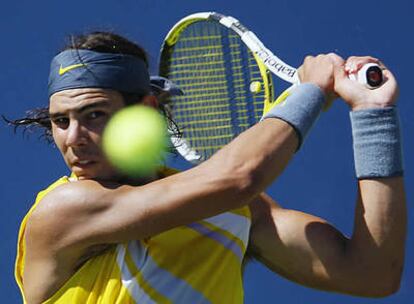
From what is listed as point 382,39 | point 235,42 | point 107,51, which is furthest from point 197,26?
point 107,51

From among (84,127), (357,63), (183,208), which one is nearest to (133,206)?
(183,208)

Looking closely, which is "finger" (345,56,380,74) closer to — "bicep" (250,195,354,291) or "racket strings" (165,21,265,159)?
"bicep" (250,195,354,291)

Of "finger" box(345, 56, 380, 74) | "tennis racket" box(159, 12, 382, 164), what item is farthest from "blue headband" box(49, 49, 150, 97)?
"tennis racket" box(159, 12, 382, 164)

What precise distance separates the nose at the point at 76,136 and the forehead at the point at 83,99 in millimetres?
45

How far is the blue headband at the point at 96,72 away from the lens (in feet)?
8.13

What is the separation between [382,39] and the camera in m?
3.69

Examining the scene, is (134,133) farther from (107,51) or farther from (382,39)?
(382,39)

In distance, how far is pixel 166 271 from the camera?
2371mm

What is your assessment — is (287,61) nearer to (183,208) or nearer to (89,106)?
(89,106)

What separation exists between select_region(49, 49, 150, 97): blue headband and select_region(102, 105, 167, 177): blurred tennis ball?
0.06 metres

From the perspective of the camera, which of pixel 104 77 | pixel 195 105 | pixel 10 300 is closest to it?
pixel 104 77

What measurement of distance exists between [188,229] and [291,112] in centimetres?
34

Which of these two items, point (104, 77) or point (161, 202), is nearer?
point (161, 202)

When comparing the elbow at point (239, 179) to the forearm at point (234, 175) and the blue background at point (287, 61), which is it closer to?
the forearm at point (234, 175)
